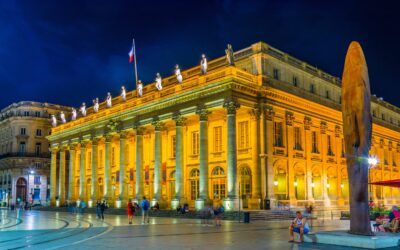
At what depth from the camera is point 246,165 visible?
4175 cm

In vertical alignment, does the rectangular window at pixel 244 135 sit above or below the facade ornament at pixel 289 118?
below

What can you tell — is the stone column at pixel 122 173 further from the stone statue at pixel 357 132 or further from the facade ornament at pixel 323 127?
the stone statue at pixel 357 132

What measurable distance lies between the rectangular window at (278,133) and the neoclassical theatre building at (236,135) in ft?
0.37

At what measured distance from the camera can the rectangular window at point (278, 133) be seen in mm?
42094

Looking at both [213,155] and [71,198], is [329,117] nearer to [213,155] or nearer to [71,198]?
[213,155]

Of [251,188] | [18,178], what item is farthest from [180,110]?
[18,178]

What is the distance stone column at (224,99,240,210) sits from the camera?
120 ft

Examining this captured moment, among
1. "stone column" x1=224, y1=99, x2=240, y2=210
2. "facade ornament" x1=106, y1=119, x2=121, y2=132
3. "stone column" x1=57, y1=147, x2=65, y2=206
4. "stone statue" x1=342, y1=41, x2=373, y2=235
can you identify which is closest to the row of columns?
"stone column" x1=224, y1=99, x2=240, y2=210

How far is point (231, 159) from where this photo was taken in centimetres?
3703

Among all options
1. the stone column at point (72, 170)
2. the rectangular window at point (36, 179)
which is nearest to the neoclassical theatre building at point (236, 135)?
the stone column at point (72, 170)

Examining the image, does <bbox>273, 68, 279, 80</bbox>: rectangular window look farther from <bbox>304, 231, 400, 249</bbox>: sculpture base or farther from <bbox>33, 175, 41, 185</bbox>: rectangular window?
<bbox>33, 175, 41, 185</bbox>: rectangular window

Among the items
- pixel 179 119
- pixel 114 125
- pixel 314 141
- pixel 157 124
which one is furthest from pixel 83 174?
pixel 314 141

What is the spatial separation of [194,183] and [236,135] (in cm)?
879

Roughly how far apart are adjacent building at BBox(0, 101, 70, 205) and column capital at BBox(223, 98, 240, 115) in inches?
2183
